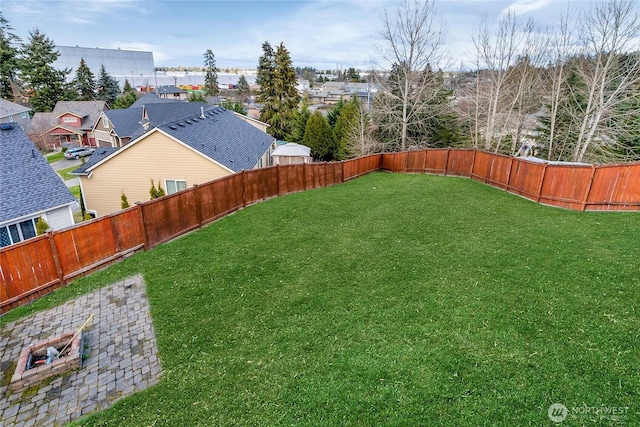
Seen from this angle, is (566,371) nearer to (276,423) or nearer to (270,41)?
(276,423)

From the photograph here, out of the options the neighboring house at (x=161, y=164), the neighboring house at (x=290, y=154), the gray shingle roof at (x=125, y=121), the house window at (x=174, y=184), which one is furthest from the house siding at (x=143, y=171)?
the gray shingle roof at (x=125, y=121)

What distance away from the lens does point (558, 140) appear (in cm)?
2269

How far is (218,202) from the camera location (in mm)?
11977

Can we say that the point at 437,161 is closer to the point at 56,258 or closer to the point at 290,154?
the point at 290,154

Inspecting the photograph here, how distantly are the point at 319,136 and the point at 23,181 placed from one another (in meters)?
23.5

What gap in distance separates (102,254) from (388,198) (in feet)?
32.4

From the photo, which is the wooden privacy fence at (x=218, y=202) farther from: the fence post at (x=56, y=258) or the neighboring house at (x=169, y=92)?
the neighboring house at (x=169, y=92)

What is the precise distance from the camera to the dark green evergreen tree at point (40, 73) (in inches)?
1917

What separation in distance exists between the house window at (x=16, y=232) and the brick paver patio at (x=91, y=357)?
27.1 ft

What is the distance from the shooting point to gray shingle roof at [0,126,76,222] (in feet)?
43.0

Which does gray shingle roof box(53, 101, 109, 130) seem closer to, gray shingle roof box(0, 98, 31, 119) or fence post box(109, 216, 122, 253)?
gray shingle roof box(0, 98, 31, 119)

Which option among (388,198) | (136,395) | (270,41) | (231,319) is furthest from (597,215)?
(270,41)

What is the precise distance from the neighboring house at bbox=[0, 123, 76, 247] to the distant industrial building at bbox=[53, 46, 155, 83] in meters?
84.6

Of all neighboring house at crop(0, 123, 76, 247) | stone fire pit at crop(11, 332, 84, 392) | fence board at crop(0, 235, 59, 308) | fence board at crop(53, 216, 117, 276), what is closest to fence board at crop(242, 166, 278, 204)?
fence board at crop(53, 216, 117, 276)
